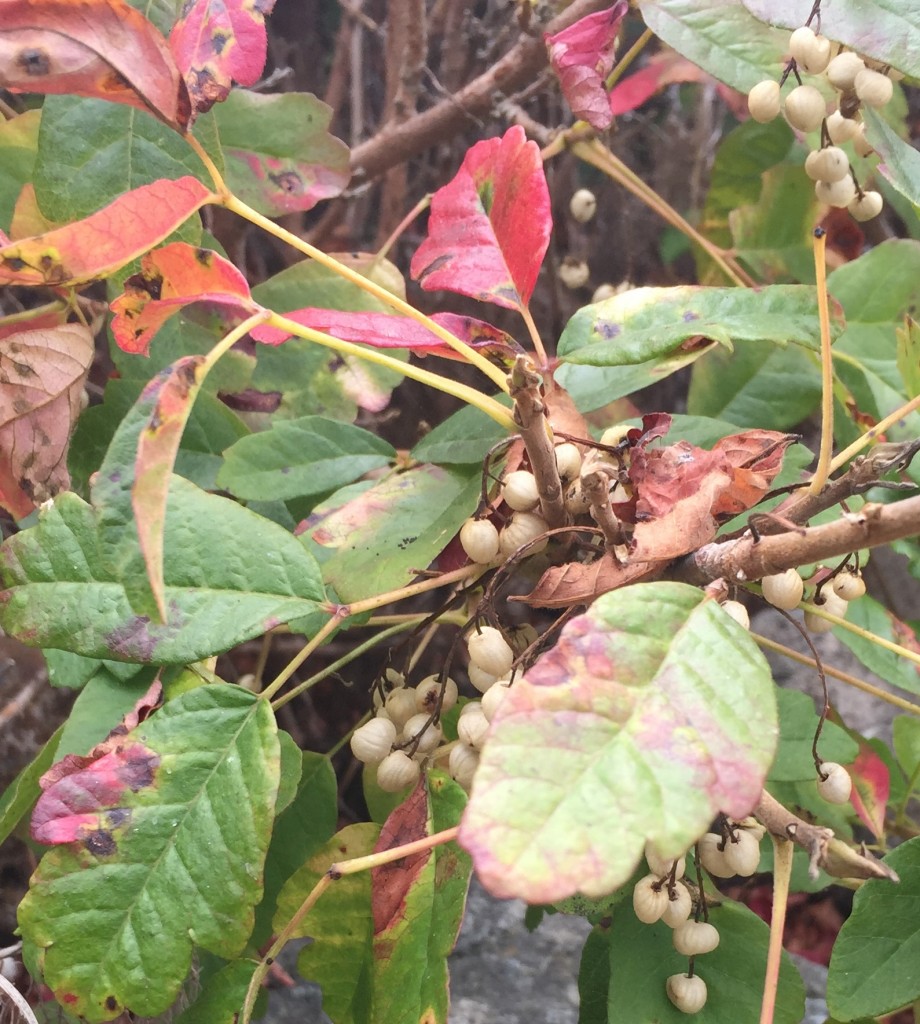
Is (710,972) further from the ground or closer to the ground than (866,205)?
closer to the ground

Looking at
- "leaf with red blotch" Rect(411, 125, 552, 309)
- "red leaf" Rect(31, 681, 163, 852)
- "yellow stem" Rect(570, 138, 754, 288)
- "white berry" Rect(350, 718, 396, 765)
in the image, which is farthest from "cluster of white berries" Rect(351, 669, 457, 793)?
"yellow stem" Rect(570, 138, 754, 288)

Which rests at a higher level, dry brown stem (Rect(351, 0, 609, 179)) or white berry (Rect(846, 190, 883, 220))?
dry brown stem (Rect(351, 0, 609, 179))

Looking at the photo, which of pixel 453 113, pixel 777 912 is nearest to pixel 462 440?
pixel 777 912

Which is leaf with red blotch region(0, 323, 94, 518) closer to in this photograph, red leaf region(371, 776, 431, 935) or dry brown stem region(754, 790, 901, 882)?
red leaf region(371, 776, 431, 935)

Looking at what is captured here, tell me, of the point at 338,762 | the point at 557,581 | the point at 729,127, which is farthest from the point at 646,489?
the point at 729,127

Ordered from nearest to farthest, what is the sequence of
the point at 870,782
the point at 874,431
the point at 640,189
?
1. the point at 874,431
2. the point at 870,782
3. the point at 640,189

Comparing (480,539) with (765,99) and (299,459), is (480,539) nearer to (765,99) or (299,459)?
(299,459)

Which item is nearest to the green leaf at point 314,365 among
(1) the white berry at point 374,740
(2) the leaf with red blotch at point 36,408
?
(2) the leaf with red blotch at point 36,408
